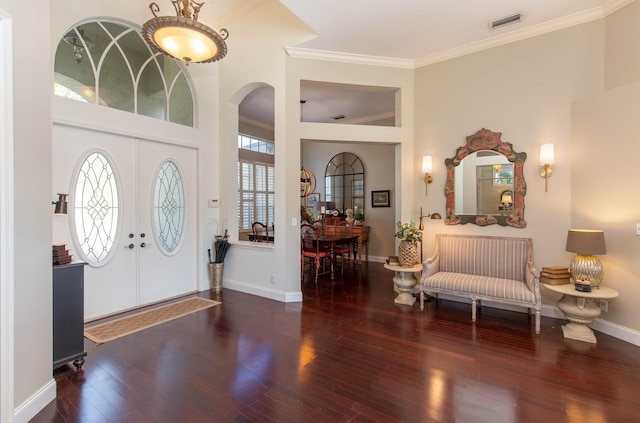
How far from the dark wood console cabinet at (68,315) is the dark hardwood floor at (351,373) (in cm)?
16

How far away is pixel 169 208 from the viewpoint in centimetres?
456

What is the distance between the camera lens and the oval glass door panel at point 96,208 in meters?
3.59

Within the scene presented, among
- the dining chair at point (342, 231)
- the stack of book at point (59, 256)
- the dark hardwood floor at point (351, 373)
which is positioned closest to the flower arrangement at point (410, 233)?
the dark hardwood floor at point (351, 373)

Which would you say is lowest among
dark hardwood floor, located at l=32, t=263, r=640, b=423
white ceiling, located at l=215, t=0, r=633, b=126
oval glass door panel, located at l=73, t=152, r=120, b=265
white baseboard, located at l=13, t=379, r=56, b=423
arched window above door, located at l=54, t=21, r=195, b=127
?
dark hardwood floor, located at l=32, t=263, r=640, b=423

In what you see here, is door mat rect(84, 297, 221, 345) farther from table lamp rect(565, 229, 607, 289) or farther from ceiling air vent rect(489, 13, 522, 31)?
ceiling air vent rect(489, 13, 522, 31)

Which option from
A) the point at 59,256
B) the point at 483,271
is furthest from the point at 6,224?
the point at 483,271

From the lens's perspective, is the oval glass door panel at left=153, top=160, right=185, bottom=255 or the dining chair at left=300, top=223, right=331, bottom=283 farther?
the dining chair at left=300, top=223, right=331, bottom=283

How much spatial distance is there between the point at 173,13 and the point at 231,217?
3.17 meters

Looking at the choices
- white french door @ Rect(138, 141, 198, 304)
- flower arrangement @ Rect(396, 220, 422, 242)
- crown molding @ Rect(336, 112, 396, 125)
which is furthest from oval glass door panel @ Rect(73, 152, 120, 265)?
crown molding @ Rect(336, 112, 396, 125)

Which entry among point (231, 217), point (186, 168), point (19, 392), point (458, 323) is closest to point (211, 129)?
point (186, 168)

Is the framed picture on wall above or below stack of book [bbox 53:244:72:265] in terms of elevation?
above

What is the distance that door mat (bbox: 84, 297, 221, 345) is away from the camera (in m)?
3.29

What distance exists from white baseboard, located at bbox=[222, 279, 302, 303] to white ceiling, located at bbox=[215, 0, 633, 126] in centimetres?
350

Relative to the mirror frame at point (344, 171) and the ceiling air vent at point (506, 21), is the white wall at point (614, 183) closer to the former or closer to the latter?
the ceiling air vent at point (506, 21)
